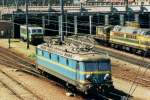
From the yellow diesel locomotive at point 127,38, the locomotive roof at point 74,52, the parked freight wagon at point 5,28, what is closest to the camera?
the locomotive roof at point 74,52

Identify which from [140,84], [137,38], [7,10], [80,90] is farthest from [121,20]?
[80,90]

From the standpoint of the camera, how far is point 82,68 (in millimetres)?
30875

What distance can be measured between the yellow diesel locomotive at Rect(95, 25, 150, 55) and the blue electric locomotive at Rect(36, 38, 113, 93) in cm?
1866

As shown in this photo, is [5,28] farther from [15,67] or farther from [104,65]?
[104,65]

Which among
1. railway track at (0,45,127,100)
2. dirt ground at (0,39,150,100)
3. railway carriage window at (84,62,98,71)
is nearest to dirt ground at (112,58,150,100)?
dirt ground at (0,39,150,100)

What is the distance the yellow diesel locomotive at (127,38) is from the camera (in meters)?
57.7

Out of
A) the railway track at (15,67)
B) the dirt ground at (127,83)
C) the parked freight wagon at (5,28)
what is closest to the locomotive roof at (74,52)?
A: the railway track at (15,67)

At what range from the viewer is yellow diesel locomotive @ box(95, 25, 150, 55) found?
189 feet

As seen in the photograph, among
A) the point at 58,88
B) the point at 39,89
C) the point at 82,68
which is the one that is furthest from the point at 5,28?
the point at 82,68

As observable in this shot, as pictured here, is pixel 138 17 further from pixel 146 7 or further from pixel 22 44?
pixel 22 44

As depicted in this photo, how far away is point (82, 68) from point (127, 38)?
3324 cm

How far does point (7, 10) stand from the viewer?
101250mm

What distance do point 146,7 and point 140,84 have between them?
6633cm

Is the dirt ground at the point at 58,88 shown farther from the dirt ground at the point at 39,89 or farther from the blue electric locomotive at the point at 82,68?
the blue electric locomotive at the point at 82,68
